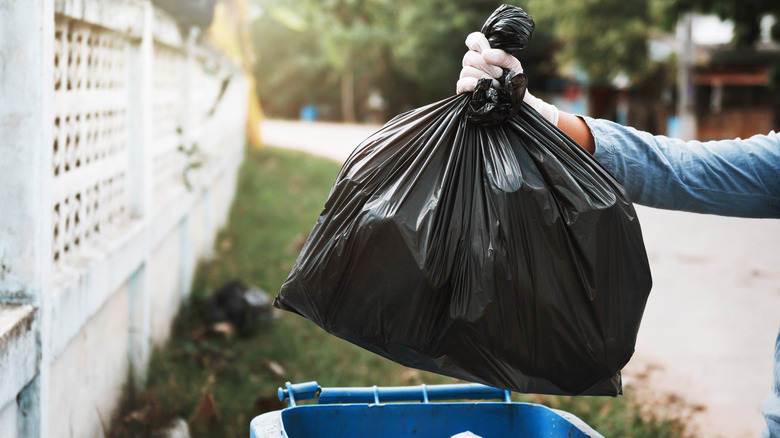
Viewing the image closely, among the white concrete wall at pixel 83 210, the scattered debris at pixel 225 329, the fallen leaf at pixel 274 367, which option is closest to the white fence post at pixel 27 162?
the white concrete wall at pixel 83 210

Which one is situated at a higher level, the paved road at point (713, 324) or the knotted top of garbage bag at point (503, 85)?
the knotted top of garbage bag at point (503, 85)

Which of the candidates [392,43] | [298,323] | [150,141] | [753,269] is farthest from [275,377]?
[392,43]

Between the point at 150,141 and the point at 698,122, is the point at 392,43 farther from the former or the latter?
the point at 150,141

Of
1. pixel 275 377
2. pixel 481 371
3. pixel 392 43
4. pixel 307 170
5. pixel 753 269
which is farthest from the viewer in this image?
pixel 392 43

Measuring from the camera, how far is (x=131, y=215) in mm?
3297

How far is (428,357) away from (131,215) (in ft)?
6.93

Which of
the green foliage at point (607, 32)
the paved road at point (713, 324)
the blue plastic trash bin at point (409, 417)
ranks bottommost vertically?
the paved road at point (713, 324)

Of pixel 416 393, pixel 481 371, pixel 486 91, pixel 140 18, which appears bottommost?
pixel 416 393

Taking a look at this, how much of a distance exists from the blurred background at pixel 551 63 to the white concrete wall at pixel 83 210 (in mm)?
8153

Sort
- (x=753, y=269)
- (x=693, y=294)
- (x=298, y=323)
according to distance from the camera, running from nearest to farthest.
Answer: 1. (x=298, y=323)
2. (x=693, y=294)
3. (x=753, y=269)

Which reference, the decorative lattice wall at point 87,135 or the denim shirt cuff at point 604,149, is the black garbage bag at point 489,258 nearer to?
the denim shirt cuff at point 604,149

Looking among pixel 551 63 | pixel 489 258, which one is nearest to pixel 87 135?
pixel 489 258

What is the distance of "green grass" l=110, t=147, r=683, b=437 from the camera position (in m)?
2.92

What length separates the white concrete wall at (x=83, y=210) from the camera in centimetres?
183
